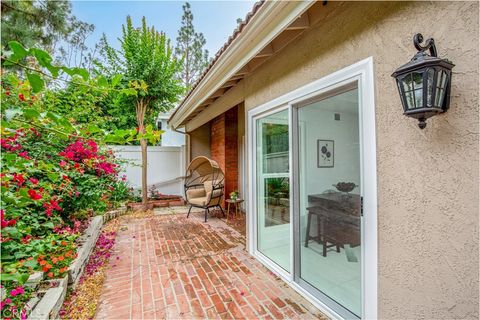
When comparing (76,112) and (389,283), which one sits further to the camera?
(76,112)

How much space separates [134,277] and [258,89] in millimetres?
3354

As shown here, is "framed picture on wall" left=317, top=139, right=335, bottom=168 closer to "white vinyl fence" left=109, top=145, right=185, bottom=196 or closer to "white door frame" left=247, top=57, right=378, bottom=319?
"white door frame" left=247, top=57, right=378, bottom=319

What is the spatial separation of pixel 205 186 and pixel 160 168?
8.19 ft

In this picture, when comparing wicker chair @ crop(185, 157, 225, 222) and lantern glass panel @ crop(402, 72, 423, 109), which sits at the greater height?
lantern glass panel @ crop(402, 72, 423, 109)

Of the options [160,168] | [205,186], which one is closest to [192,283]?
[205,186]

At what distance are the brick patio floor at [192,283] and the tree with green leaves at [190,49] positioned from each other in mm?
13048

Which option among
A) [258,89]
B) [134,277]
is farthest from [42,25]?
[134,277]

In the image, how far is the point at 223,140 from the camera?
775 cm

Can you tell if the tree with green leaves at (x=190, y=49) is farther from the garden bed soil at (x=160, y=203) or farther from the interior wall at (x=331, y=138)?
the interior wall at (x=331, y=138)

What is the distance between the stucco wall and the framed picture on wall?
605mm

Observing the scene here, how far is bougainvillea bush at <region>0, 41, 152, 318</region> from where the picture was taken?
3.83 feet

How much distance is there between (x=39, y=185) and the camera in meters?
2.07

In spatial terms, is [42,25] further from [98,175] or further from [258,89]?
[258,89]

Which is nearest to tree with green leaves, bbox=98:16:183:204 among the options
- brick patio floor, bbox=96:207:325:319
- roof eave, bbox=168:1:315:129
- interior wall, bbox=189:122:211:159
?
interior wall, bbox=189:122:211:159
